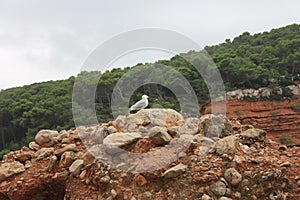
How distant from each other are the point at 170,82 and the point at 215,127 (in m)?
7.75

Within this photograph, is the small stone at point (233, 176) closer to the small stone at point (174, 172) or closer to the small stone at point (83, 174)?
the small stone at point (174, 172)

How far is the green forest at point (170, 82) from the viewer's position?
18.0 m

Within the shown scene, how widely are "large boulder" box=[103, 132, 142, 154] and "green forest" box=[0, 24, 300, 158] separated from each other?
25.5ft

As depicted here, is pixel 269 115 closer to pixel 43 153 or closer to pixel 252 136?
pixel 252 136

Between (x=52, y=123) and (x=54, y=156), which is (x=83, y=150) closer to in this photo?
(x=54, y=156)

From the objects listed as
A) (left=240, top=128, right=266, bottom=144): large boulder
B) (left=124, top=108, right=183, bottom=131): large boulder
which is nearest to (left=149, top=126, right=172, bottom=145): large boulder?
(left=124, top=108, right=183, bottom=131): large boulder

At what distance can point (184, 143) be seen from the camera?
6.68 meters

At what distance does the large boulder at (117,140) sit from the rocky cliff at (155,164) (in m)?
0.02

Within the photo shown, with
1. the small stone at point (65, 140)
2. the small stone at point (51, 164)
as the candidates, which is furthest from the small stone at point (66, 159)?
the small stone at point (65, 140)

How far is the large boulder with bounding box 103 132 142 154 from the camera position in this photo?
6.64 metres

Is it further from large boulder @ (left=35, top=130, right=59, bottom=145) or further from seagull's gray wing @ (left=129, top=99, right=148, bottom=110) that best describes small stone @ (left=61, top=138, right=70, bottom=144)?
seagull's gray wing @ (left=129, top=99, right=148, bottom=110)

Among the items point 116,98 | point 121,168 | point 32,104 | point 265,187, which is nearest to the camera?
point 265,187

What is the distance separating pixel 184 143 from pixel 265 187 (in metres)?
1.48

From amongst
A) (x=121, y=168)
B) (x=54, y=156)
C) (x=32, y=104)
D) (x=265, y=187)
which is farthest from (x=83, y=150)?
(x=32, y=104)
